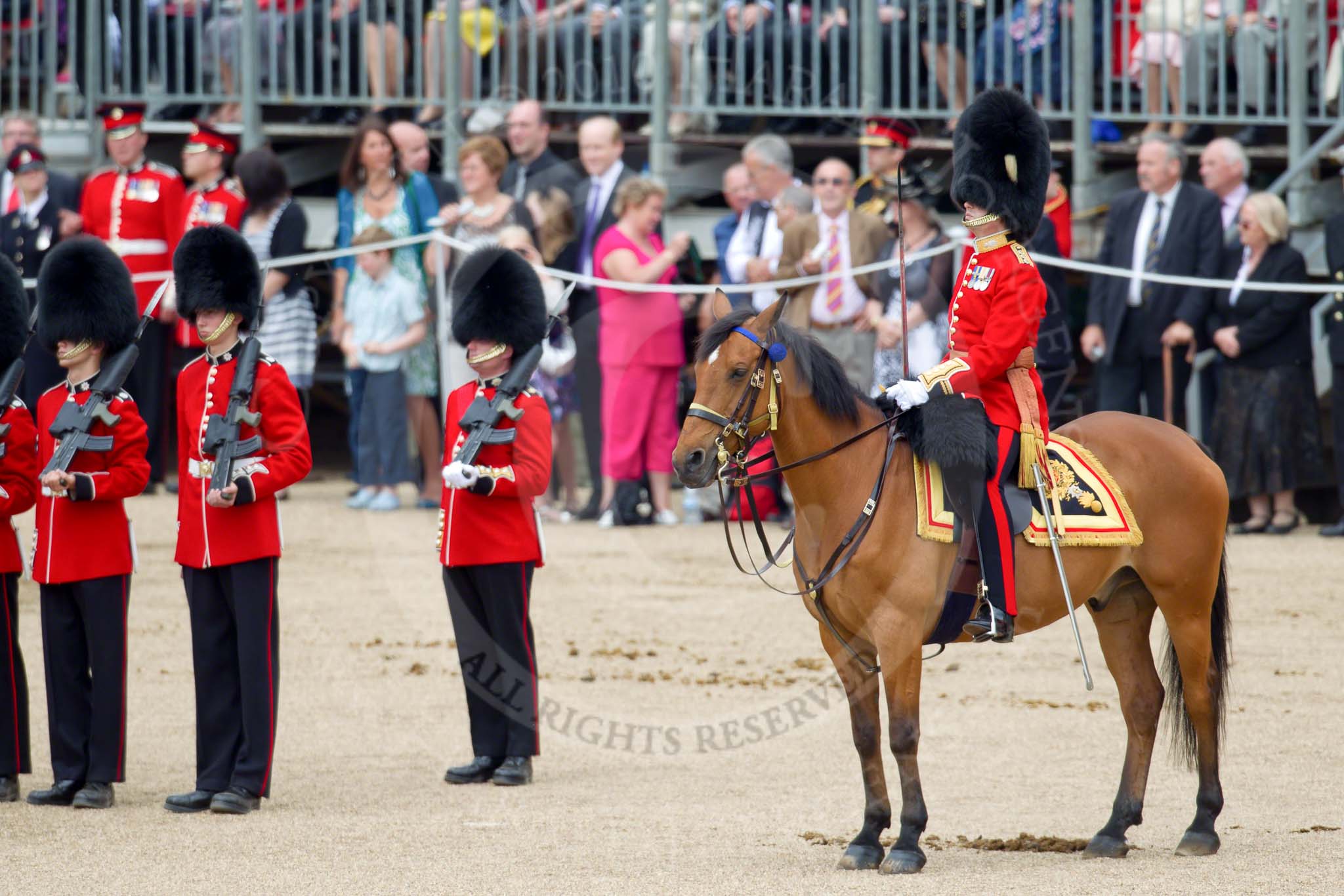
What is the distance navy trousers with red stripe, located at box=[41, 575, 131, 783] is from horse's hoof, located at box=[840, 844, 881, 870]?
2.43 meters

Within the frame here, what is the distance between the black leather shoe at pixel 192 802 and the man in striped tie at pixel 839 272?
578cm

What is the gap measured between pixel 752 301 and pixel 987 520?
607cm

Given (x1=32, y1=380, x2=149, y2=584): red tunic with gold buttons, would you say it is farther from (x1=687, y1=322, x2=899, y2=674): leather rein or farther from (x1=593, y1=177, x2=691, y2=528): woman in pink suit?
(x1=593, y1=177, x2=691, y2=528): woman in pink suit

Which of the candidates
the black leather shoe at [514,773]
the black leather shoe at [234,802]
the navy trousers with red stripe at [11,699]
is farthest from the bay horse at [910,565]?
the navy trousers with red stripe at [11,699]

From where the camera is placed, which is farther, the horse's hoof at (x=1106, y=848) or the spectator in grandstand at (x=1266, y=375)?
the spectator in grandstand at (x=1266, y=375)

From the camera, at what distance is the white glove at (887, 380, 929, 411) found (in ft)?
18.7

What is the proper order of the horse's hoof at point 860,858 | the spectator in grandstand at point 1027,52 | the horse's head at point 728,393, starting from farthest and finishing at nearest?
the spectator in grandstand at point 1027,52, the horse's hoof at point 860,858, the horse's head at point 728,393

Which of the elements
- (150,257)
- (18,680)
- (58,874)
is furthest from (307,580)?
(58,874)

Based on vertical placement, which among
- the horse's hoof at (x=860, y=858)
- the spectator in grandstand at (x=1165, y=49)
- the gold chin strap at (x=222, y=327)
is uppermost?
the spectator in grandstand at (x=1165, y=49)

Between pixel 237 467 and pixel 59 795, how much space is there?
122 centimetres

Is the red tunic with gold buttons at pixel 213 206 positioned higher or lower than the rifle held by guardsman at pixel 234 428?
higher

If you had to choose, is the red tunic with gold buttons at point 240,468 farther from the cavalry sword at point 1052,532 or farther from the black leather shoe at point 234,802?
the cavalry sword at point 1052,532

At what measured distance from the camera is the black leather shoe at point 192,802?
6418 mm

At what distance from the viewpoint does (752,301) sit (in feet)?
38.7
